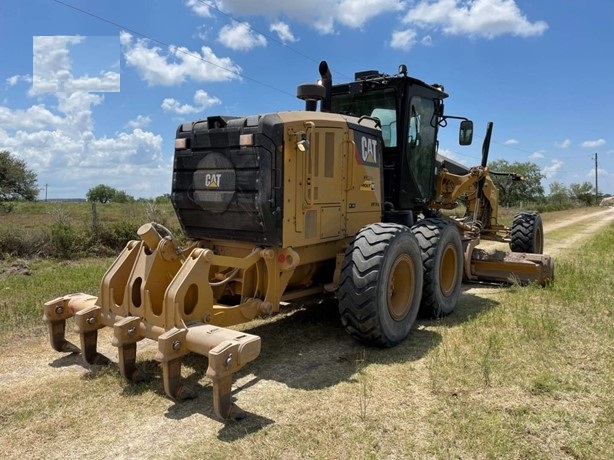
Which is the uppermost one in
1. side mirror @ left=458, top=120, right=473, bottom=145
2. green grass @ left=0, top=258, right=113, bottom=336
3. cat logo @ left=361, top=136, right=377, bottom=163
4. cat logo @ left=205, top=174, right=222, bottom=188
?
side mirror @ left=458, top=120, right=473, bottom=145

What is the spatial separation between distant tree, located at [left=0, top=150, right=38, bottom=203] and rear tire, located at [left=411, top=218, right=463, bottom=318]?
32415 millimetres

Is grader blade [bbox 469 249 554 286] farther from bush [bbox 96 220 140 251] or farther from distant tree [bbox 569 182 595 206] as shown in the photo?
distant tree [bbox 569 182 595 206]

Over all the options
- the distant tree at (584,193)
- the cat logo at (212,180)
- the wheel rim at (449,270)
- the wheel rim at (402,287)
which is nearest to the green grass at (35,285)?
the cat logo at (212,180)

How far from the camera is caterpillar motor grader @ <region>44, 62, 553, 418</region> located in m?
4.05

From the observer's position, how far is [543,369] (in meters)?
4.28

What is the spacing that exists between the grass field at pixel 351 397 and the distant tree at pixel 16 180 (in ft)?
106

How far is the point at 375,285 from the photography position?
4.62 metres

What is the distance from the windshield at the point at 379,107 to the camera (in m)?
6.49

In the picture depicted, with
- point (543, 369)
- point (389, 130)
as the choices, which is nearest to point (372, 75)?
point (389, 130)

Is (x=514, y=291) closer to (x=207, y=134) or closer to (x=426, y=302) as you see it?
(x=426, y=302)

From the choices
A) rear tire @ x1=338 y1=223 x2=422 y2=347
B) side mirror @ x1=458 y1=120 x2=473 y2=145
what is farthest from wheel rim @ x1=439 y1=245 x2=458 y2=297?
side mirror @ x1=458 y1=120 x2=473 y2=145

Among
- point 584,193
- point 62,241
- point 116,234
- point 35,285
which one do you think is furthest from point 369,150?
point 584,193

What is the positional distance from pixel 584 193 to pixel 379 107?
72361 mm

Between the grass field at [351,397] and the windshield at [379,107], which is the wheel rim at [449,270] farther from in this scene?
the windshield at [379,107]
